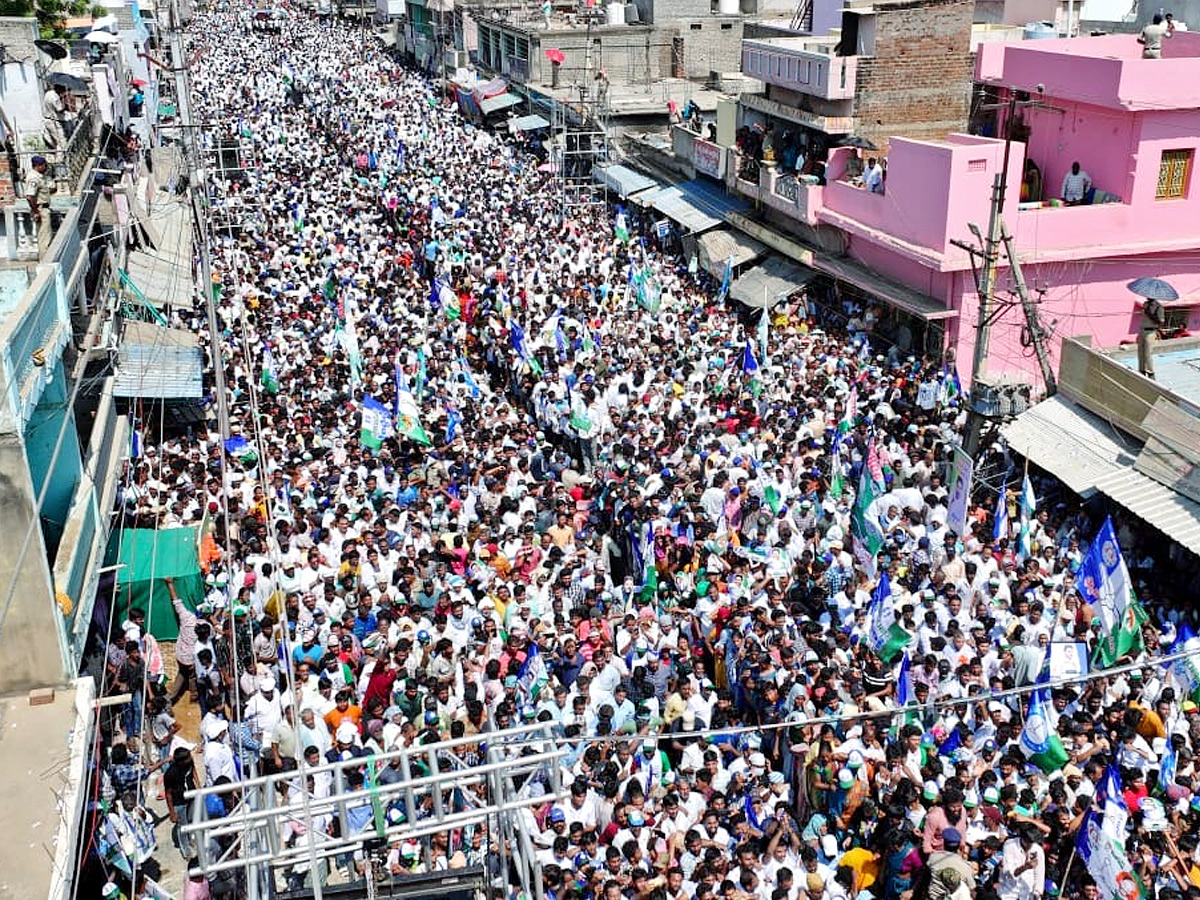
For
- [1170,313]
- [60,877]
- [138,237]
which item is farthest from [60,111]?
[1170,313]

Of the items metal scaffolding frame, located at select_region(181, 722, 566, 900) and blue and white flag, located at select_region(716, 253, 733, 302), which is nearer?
metal scaffolding frame, located at select_region(181, 722, 566, 900)

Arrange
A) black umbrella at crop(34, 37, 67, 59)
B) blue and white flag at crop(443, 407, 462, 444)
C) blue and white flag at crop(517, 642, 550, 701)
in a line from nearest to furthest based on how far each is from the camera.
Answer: blue and white flag at crop(517, 642, 550, 701), blue and white flag at crop(443, 407, 462, 444), black umbrella at crop(34, 37, 67, 59)

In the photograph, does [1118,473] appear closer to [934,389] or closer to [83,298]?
[934,389]

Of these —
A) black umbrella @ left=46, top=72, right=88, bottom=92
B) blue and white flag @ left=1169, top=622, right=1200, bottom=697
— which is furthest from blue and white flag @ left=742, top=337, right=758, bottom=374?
black umbrella @ left=46, top=72, right=88, bottom=92

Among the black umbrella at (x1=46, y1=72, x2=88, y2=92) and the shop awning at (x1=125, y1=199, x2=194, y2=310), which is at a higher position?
the black umbrella at (x1=46, y1=72, x2=88, y2=92)

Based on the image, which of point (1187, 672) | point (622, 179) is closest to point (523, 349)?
point (1187, 672)

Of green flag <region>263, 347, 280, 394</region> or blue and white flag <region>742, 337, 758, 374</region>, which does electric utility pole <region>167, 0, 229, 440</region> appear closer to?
green flag <region>263, 347, 280, 394</region>

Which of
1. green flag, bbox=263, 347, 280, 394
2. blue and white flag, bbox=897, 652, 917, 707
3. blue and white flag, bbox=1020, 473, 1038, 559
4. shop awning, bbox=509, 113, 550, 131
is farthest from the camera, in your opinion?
shop awning, bbox=509, 113, 550, 131
